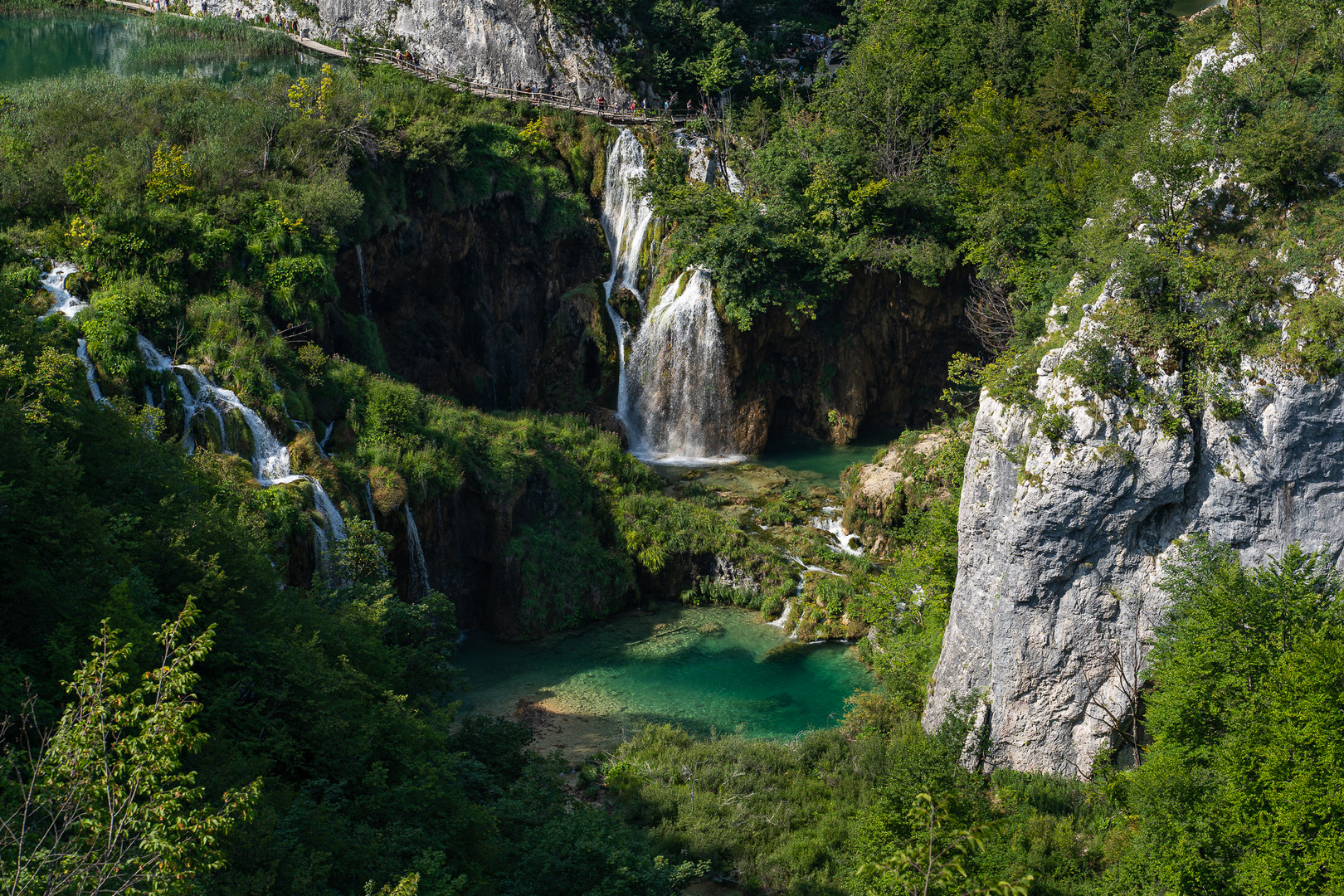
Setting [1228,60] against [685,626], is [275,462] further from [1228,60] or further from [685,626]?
[1228,60]

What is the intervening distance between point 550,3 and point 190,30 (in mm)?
14941

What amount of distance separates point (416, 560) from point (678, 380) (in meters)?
14.9

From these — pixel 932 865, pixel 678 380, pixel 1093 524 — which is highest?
pixel 678 380

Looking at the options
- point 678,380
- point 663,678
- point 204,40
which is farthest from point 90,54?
point 663,678

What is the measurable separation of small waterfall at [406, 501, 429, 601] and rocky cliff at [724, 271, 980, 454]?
1555cm

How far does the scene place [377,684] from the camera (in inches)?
603

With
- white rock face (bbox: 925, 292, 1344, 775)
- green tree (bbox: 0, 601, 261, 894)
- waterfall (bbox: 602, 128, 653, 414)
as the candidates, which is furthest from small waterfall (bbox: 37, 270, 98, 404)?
waterfall (bbox: 602, 128, 653, 414)

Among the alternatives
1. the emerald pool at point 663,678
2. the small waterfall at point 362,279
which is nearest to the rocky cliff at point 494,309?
the small waterfall at point 362,279

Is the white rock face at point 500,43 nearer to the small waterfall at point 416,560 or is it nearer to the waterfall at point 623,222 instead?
the waterfall at point 623,222

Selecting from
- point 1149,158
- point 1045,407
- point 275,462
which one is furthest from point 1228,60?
point 275,462

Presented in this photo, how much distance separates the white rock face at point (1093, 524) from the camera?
53.7 feet

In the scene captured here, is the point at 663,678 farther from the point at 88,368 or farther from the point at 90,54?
the point at 90,54

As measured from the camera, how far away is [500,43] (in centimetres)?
3972

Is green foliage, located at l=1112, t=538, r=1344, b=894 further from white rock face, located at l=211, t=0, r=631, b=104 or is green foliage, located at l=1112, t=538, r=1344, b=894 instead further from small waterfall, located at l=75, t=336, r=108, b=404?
white rock face, located at l=211, t=0, r=631, b=104
